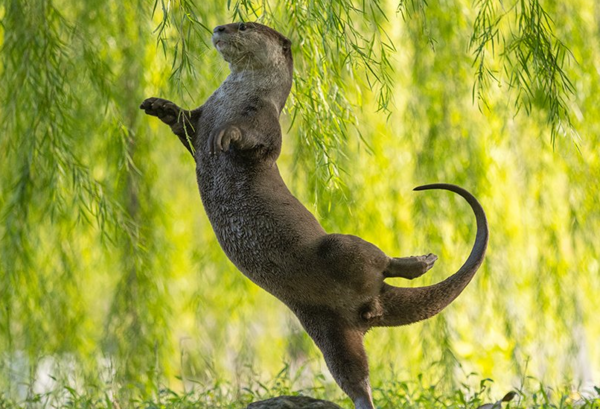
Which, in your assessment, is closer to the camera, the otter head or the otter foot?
the otter foot

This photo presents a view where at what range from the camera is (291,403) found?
→ 8.91ft

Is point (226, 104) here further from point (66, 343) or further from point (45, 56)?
point (66, 343)

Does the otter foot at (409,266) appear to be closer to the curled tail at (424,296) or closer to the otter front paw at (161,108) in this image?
the curled tail at (424,296)

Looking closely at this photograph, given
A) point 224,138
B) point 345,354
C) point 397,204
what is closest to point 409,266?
point 345,354

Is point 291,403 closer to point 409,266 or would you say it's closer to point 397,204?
point 409,266

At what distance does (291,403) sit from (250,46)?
113 cm

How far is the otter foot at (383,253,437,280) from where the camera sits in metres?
2.26

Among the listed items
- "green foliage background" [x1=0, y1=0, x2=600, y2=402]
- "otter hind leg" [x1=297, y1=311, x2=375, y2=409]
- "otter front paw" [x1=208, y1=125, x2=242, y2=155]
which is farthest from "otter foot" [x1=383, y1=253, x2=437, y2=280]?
"green foliage background" [x1=0, y1=0, x2=600, y2=402]

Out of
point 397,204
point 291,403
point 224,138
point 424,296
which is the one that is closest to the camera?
point 224,138

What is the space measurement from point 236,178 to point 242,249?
195 mm

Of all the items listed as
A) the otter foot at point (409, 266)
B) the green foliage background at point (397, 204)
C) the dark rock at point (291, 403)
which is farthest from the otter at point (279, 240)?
the green foliage background at point (397, 204)

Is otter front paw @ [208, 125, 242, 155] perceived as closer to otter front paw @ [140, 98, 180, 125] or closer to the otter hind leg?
otter front paw @ [140, 98, 180, 125]

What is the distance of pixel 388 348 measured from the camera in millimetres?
4609

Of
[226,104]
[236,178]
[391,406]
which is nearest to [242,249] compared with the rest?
[236,178]
